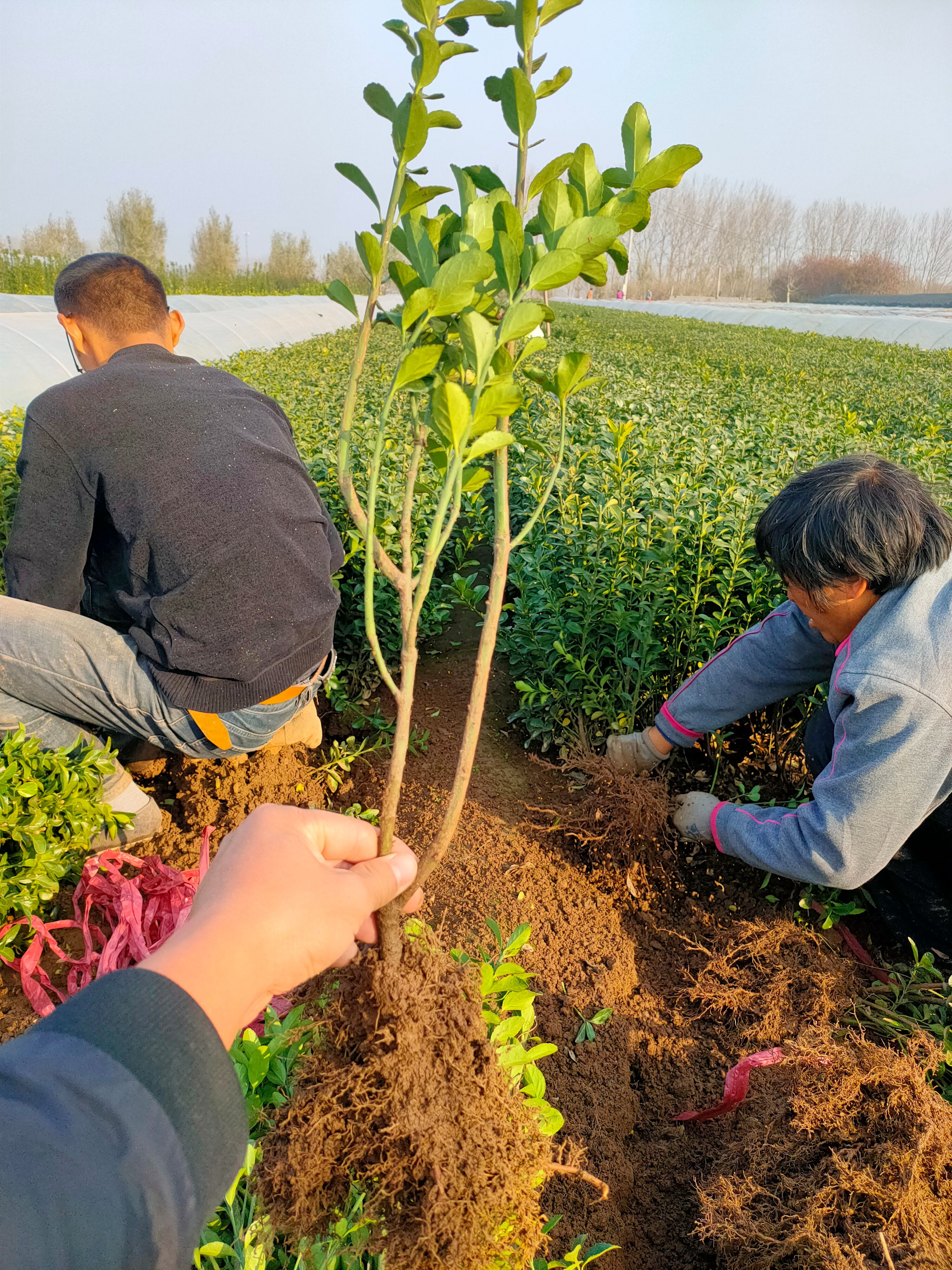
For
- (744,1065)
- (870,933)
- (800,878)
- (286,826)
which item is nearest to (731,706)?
(800,878)

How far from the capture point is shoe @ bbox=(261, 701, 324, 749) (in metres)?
2.78

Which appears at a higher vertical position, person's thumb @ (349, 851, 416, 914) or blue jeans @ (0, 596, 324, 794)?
person's thumb @ (349, 851, 416, 914)

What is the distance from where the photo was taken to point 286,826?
3.43ft

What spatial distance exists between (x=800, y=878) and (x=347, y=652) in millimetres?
1996

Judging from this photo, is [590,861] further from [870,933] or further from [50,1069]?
[50,1069]

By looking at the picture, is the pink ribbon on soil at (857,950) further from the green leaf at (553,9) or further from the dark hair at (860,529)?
the green leaf at (553,9)

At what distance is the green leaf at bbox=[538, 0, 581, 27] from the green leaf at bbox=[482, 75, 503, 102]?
80 millimetres

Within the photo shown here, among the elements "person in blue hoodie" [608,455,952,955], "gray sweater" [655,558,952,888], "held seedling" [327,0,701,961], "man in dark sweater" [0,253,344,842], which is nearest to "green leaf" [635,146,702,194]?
"held seedling" [327,0,701,961]

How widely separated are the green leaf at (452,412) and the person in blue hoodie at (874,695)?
1195 mm

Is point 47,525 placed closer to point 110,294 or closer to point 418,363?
point 110,294

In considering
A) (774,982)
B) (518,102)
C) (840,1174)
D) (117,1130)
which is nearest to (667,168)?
(518,102)

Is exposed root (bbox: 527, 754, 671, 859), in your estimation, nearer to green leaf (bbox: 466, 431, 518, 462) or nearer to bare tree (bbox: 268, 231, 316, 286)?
green leaf (bbox: 466, 431, 518, 462)

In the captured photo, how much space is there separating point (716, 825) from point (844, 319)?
31855mm

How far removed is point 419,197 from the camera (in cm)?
106
